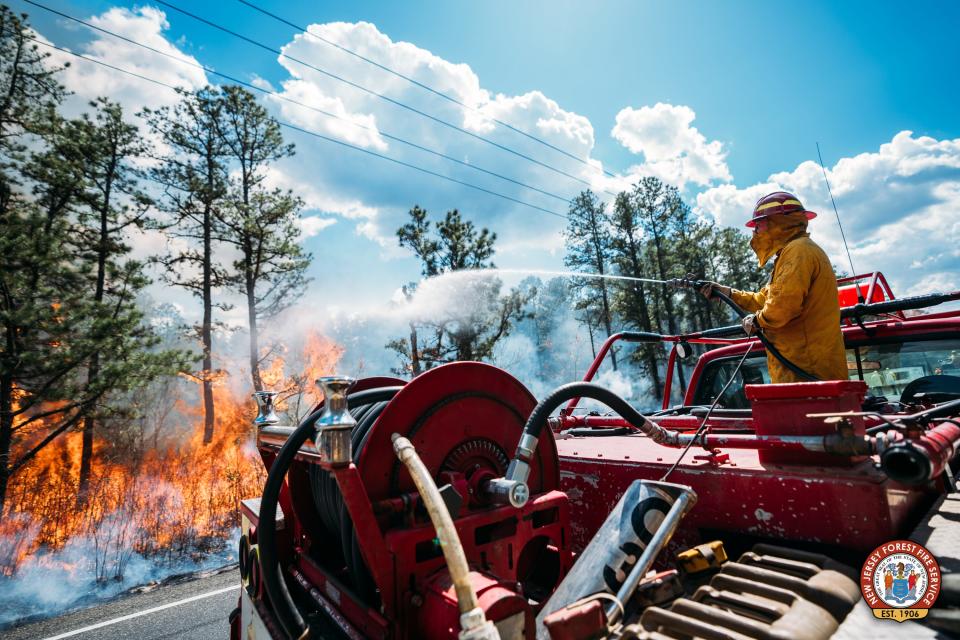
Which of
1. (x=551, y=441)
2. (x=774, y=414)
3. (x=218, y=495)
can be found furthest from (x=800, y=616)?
(x=218, y=495)

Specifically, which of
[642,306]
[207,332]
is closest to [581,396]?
[207,332]

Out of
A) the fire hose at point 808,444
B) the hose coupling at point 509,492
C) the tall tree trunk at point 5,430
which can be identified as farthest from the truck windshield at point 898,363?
the tall tree trunk at point 5,430

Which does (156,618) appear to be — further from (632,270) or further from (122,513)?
(632,270)

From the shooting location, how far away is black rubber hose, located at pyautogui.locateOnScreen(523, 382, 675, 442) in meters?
1.78

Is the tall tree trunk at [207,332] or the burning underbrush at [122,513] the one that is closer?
the burning underbrush at [122,513]

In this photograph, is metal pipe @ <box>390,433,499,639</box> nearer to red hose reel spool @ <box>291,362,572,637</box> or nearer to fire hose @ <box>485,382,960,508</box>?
red hose reel spool @ <box>291,362,572,637</box>

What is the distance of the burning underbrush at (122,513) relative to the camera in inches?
328

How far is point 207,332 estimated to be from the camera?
20125 mm

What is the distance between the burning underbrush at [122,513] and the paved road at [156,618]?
4.13 feet

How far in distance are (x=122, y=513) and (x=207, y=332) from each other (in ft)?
32.6

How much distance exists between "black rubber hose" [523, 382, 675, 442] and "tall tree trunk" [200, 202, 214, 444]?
20.4 m

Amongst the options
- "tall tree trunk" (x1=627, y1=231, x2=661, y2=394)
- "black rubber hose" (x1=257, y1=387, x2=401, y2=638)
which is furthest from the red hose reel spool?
"tall tree trunk" (x1=627, y1=231, x2=661, y2=394)

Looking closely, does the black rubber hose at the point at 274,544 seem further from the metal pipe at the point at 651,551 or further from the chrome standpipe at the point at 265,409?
the metal pipe at the point at 651,551

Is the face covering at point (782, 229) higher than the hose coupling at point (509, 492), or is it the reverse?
the face covering at point (782, 229)
